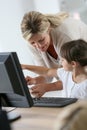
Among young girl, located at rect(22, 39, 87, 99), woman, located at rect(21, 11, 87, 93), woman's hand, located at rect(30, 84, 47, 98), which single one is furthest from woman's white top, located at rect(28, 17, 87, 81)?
woman's hand, located at rect(30, 84, 47, 98)

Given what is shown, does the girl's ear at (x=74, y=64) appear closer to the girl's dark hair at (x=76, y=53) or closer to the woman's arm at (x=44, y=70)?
the girl's dark hair at (x=76, y=53)

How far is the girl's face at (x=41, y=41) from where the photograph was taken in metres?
1.88

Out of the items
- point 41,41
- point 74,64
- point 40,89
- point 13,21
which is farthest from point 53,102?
point 13,21

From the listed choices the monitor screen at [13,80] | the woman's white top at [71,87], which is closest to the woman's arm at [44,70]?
the woman's white top at [71,87]

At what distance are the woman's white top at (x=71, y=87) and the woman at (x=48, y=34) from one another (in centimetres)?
20

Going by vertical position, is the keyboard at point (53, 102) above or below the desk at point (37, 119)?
below

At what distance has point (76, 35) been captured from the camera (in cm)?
203

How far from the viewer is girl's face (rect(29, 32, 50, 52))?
6.16ft

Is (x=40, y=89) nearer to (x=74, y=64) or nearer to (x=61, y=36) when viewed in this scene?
(x=74, y=64)

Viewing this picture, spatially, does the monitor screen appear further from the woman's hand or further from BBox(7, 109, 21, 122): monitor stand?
the woman's hand

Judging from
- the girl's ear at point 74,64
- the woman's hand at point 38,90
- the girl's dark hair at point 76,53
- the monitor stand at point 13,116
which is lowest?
the woman's hand at point 38,90

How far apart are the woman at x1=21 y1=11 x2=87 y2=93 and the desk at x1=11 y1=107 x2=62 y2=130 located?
14.8 inches

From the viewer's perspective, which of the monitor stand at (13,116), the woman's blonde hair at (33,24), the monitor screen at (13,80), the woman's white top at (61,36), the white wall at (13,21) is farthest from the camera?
the white wall at (13,21)

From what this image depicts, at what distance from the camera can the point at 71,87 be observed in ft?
5.68
